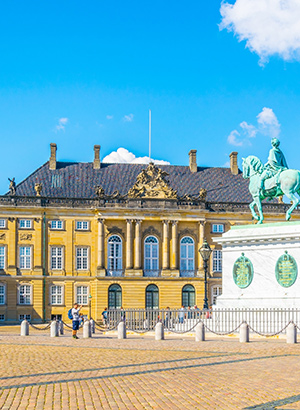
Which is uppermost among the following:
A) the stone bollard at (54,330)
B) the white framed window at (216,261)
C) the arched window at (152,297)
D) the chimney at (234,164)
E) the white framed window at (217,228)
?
the chimney at (234,164)

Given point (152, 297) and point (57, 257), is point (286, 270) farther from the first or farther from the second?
point (57, 257)

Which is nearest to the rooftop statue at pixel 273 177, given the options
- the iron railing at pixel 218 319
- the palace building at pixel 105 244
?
the iron railing at pixel 218 319

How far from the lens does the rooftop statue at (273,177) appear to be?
26812mm

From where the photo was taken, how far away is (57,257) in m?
56.4

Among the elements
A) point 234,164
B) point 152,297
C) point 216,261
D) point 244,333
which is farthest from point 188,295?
point 244,333

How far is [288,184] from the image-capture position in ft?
87.9

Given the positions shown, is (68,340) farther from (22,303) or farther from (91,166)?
(91,166)

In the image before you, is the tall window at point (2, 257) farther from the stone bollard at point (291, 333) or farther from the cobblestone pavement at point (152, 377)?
the stone bollard at point (291, 333)

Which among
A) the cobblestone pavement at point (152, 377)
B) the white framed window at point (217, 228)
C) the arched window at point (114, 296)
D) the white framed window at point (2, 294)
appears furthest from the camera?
the white framed window at point (217, 228)

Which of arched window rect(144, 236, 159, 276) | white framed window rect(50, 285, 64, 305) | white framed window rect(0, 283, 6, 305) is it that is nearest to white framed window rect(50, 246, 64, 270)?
white framed window rect(50, 285, 64, 305)

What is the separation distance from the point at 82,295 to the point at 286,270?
32999 mm

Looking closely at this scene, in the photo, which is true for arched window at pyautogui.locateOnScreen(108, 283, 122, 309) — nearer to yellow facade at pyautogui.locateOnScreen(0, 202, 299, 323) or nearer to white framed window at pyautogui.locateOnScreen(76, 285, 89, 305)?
yellow facade at pyautogui.locateOnScreen(0, 202, 299, 323)

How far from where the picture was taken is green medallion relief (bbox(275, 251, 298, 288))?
2544cm

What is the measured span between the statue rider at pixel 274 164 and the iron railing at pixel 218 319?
5574 millimetres
